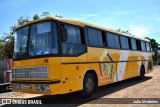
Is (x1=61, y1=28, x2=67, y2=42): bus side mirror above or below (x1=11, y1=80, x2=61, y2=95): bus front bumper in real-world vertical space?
above

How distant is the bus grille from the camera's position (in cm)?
891

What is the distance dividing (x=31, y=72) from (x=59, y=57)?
4.23 feet

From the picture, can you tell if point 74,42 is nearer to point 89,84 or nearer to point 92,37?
point 92,37

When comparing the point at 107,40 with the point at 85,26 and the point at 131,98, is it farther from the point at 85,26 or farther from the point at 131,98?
the point at 131,98

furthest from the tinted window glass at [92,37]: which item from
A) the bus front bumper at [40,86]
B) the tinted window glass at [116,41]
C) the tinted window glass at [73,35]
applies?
the bus front bumper at [40,86]

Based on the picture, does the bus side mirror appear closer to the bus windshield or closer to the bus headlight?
the bus windshield

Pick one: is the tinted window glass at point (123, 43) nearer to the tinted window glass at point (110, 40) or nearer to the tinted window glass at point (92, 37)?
the tinted window glass at point (110, 40)

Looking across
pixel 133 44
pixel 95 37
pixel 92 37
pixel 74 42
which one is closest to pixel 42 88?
pixel 74 42

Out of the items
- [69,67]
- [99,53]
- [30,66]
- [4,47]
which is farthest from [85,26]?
[4,47]

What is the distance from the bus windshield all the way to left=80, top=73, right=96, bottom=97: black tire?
7.59 feet

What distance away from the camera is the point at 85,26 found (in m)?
11.1

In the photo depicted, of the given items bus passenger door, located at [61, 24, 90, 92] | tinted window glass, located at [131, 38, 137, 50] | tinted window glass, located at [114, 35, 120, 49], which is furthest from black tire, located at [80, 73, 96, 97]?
tinted window glass, located at [131, 38, 137, 50]

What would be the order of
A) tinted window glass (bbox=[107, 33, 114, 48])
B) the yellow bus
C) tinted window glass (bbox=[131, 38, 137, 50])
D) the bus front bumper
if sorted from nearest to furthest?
1. the bus front bumper
2. the yellow bus
3. tinted window glass (bbox=[107, 33, 114, 48])
4. tinted window glass (bbox=[131, 38, 137, 50])

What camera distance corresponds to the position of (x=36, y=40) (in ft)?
30.9
